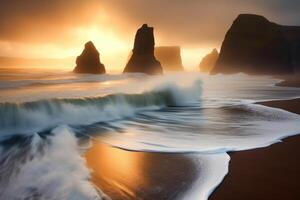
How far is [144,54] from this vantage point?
95125 millimetres

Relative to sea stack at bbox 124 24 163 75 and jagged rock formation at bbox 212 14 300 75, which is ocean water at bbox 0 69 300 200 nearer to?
sea stack at bbox 124 24 163 75

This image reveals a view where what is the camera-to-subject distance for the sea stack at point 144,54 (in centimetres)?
9325

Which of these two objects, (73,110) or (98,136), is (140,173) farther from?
(73,110)

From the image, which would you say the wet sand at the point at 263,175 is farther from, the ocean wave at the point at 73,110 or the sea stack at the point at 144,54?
the sea stack at the point at 144,54

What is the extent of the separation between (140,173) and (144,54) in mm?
91222

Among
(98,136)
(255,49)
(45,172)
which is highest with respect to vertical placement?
(255,49)

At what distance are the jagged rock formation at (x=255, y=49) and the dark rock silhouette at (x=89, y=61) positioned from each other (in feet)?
123

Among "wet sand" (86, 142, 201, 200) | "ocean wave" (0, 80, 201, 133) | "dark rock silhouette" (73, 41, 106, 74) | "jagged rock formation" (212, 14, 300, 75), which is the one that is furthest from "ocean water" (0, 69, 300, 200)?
"jagged rock formation" (212, 14, 300, 75)

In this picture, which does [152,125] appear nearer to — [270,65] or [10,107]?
[10,107]

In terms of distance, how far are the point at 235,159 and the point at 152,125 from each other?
4.48 metres

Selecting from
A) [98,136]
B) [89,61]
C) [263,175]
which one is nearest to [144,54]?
[89,61]

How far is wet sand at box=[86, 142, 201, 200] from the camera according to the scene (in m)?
4.36

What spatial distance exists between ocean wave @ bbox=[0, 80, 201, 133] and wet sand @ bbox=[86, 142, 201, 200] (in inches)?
167

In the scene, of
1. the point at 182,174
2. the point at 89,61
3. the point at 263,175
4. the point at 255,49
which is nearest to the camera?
the point at 263,175
